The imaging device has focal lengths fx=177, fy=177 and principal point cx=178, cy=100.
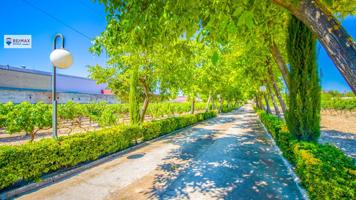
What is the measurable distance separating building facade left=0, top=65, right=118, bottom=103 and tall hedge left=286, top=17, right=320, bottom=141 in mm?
24722

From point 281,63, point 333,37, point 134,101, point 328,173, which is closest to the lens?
point 333,37

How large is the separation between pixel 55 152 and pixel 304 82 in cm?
840

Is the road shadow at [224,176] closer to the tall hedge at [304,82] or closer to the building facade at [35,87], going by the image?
the tall hedge at [304,82]

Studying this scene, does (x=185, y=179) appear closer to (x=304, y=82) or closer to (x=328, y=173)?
(x=328, y=173)

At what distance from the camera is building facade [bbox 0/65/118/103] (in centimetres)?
2350

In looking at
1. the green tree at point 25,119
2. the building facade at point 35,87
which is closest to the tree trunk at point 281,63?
the green tree at point 25,119

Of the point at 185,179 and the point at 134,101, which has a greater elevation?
the point at 134,101

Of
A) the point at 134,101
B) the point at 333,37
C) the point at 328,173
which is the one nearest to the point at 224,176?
the point at 328,173

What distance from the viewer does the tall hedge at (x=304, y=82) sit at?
5.71m

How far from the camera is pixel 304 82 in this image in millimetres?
5723

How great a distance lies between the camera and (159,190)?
468 cm

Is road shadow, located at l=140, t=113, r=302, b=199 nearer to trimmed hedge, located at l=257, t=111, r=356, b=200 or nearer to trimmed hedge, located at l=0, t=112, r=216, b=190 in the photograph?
trimmed hedge, located at l=257, t=111, r=356, b=200

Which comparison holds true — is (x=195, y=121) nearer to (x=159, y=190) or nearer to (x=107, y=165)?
(x=107, y=165)

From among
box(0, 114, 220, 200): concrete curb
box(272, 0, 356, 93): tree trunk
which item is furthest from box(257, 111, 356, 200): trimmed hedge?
box(0, 114, 220, 200): concrete curb
